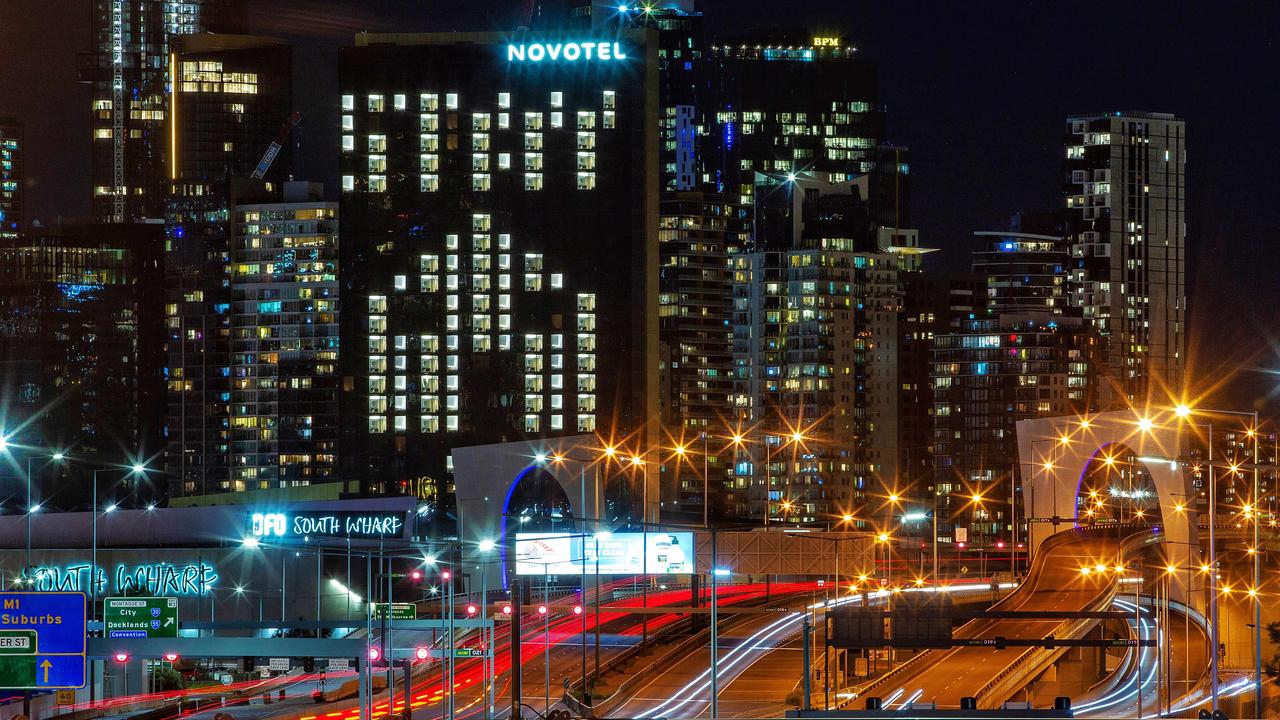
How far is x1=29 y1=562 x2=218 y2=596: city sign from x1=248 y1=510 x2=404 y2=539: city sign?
4.72m

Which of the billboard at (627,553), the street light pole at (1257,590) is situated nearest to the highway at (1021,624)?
the billboard at (627,553)

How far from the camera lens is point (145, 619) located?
8544 centimetres

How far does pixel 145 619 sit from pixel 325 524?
49.1m

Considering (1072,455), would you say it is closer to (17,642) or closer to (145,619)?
(145,619)

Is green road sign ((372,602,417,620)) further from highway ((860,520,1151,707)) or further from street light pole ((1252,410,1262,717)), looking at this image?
street light pole ((1252,410,1262,717))

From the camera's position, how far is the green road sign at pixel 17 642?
204 feet

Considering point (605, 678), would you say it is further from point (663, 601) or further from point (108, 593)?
point (108, 593)

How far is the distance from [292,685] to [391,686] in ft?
79.8

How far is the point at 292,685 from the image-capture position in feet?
374

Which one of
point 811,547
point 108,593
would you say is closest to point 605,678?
point 811,547

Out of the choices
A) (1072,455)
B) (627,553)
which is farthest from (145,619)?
(1072,455)

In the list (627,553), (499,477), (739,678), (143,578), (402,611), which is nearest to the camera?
(402,611)

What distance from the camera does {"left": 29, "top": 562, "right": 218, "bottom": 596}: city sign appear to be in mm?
128500

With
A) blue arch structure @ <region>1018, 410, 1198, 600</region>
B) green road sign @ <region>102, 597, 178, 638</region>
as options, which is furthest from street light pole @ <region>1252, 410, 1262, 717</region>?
blue arch structure @ <region>1018, 410, 1198, 600</region>
